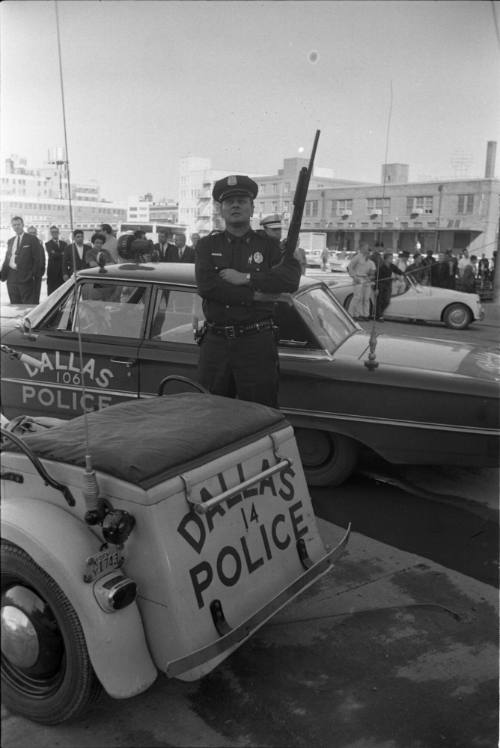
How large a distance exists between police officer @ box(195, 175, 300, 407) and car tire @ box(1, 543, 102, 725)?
1711 millimetres

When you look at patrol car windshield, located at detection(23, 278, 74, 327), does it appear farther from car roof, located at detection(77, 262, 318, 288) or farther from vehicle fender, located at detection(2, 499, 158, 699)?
vehicle fender, located at detection(2, 499, 158, 699)

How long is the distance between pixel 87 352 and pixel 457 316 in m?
10.0

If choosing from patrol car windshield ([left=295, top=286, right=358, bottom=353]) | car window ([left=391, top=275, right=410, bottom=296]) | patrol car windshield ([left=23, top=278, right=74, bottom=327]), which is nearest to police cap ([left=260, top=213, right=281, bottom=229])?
patrol car windshield ([left=295, top=286, right=358, bottom=353])

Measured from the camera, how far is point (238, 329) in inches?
134

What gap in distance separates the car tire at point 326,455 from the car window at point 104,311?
50.7 inches

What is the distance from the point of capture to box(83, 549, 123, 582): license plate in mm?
1808

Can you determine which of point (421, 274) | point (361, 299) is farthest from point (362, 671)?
point (421, 274)

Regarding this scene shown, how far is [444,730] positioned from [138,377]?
271 centimetres

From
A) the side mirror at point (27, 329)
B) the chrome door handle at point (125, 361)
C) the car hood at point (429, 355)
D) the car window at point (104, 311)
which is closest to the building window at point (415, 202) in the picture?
the car hood at point (429, 355)

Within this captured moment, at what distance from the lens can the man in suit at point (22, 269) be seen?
812 cm

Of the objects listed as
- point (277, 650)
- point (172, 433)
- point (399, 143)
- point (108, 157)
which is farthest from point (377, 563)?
point (108, 157)

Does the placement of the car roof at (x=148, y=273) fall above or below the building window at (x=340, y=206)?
below

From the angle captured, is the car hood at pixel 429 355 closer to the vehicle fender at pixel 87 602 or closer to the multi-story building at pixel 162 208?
the multi-story building at pixel 162 208

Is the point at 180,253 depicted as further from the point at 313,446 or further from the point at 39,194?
the point at 39,194
